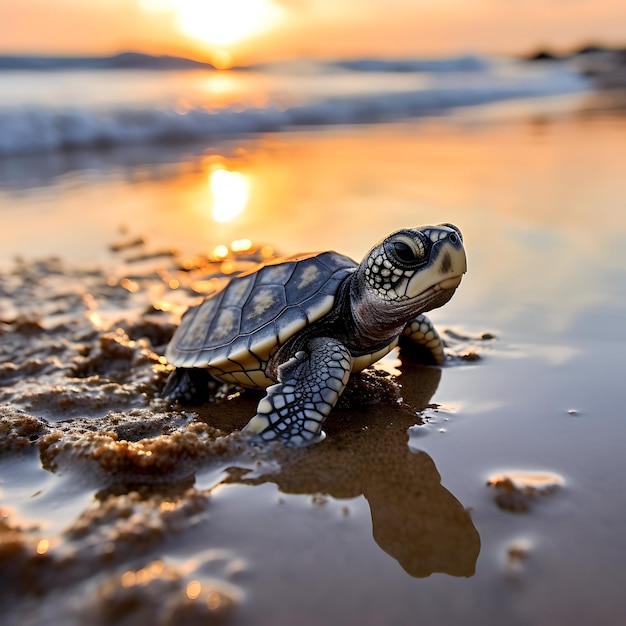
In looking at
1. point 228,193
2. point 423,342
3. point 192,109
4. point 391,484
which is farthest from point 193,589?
point 192,109

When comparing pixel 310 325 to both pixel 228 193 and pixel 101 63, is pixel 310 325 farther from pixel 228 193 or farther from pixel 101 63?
pixel 101 63

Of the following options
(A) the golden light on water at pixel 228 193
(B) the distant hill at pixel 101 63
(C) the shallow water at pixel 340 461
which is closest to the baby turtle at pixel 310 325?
(C) the shallow water at pixel 340 461

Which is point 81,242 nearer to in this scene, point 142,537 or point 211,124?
point 142,537

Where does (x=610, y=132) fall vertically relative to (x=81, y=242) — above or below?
above

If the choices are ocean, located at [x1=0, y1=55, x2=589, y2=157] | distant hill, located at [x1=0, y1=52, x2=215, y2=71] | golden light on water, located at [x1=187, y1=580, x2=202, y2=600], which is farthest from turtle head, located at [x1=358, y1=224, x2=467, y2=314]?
distant hill, located at [x1=0, y1=52, x2=215, y2=71]

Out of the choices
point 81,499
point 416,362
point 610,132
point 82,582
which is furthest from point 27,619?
point 610,132
